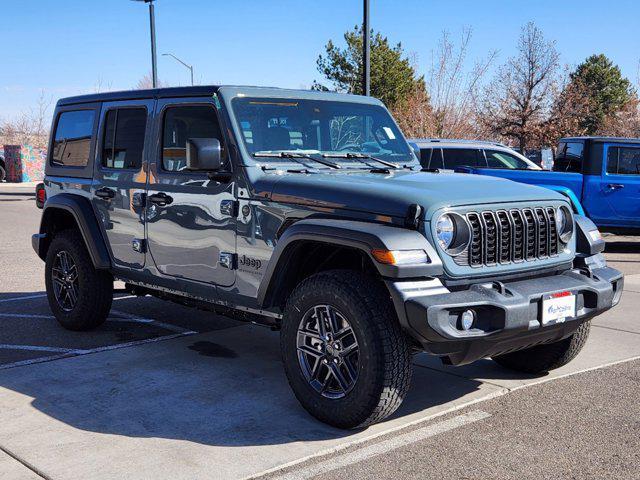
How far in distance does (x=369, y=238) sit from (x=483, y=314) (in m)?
0.73

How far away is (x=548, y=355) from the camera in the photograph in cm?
536

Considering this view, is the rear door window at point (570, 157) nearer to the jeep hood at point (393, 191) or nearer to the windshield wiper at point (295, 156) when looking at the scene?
the jeep hood at point (393, 191)

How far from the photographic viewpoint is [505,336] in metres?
4.18

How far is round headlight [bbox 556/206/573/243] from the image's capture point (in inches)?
192

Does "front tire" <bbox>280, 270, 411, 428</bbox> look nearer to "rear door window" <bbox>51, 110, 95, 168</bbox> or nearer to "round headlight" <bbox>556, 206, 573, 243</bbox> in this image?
"round headlight" <bbox>556, 206, 573, 243</bbox>

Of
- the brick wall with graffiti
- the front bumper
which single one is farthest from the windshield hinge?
the brick wall with graffiti

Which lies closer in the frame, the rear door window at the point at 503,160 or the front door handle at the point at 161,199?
the front door handle at the point at 161,199

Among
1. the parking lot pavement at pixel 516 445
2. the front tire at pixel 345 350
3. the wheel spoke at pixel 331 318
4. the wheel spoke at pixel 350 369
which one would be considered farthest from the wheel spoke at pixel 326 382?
the parking lot pavement at pixel 516 445

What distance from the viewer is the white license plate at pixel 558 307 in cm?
434

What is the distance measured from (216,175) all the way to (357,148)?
115 centimetres

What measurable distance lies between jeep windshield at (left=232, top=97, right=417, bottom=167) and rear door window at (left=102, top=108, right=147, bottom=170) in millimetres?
1091

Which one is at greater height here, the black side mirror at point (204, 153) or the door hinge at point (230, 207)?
the black side mirror at point (204, 153)

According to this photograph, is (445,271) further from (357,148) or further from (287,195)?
(357,148)

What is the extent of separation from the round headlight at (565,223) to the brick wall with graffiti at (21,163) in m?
33.9
